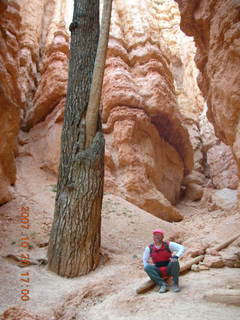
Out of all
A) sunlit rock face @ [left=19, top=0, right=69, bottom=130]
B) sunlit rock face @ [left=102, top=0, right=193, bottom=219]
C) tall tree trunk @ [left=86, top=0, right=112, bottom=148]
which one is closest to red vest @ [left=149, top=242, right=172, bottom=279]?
tall tree trunk @ [left=86, top=0, right=112, bottom=148]

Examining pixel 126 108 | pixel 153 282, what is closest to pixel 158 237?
pixel 153 282

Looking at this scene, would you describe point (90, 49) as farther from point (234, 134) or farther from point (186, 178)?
point (186, 178)

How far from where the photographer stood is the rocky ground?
302cm

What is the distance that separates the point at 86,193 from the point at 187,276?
2.09 meters

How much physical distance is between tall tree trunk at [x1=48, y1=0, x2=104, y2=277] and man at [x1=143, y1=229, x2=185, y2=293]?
4.86 ft

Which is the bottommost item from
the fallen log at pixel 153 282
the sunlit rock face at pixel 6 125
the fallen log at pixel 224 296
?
the fallen log at pixel 153 282

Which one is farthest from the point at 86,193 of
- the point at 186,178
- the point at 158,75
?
the point at 186,178

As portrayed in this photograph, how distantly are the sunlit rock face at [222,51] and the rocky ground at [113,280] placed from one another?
253cm

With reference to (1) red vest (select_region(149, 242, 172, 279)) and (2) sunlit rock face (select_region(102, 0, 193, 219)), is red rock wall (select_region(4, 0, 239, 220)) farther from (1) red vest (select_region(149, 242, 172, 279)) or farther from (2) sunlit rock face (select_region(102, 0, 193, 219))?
(1) red vest (select_region(149, 242, 172, 279))

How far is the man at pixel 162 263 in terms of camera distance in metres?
→ 3.46

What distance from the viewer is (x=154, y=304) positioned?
3.14 metres

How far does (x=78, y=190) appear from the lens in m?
4.93
